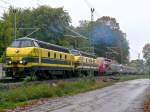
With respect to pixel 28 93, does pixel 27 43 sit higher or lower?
higher

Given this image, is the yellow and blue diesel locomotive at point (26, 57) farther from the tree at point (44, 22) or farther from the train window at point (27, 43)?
the tree at point (44, 22)

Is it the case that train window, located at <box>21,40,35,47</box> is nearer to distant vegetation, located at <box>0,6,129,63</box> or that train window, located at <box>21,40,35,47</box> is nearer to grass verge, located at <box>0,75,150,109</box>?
grass verge, located at <box>0,75,150,109</box>

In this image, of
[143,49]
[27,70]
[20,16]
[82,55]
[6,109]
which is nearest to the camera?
[6,109]

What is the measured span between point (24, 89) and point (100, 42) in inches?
3205

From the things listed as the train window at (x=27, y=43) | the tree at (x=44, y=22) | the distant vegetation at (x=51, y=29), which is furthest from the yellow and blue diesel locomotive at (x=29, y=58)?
the tree at (x=44, y=22)

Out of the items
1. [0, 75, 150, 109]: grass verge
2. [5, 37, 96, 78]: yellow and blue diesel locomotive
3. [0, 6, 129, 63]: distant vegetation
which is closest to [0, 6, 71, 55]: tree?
[0, 6, 129, 63]: distant vegetation

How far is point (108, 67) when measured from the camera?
8738 cm

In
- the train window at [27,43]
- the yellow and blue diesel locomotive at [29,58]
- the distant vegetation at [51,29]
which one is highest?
the distant vegetation at [51,29]

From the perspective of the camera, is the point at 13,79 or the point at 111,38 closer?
the point at 13,79

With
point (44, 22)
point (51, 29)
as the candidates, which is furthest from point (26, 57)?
point (51, 29)

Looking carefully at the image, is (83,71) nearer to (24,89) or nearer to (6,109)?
(24,89)

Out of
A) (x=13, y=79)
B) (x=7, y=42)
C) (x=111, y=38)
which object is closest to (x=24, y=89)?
(x=13, y=79)

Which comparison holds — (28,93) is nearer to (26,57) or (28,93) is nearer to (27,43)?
(26,57)

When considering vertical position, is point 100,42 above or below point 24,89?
above
